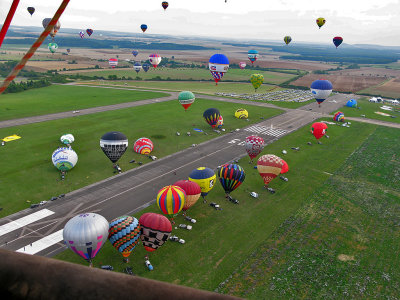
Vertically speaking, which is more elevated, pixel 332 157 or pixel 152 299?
pixel 152 299

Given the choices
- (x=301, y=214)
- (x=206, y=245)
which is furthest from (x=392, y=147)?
(x=206, y=245)

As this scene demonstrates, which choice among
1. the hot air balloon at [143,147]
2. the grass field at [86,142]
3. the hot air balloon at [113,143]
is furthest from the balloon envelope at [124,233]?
the hot air balloon at [143,147]

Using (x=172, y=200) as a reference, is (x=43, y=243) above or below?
below

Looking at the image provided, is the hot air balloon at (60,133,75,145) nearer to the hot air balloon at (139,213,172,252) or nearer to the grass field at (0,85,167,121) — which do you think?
the grass field at (0,85,167,121)

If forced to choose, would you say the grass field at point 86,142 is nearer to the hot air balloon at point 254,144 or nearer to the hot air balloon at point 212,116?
the hot air balloon at point 212,116

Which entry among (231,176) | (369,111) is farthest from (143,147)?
(369,111)

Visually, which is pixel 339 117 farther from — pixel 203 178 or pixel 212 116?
pixel 203 178

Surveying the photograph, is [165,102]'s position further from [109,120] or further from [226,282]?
[226,282]
